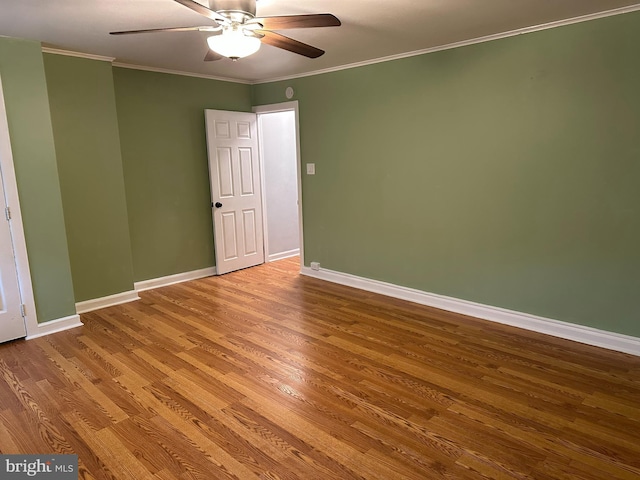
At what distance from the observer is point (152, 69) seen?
4.54 metres

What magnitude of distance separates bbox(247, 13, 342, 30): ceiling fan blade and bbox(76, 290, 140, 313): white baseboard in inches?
126

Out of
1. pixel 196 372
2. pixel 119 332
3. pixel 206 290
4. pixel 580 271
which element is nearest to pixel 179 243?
pixel 206 290

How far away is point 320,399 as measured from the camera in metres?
2.59

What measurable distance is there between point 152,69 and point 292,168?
2.36 meters

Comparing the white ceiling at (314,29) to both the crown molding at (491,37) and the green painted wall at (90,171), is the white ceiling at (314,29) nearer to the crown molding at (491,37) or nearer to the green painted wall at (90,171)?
the crown molding at (491,37)

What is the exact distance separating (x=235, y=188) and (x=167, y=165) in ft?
2.97

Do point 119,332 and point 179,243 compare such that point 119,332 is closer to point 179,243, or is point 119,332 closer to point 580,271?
point 179,243

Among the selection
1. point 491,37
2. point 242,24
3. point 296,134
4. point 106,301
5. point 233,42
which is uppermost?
point 491,37

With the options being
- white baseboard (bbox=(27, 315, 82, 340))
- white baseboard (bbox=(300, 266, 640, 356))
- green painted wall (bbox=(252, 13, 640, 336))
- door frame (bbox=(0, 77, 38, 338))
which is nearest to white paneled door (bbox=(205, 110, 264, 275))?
green painted wall (bbox=(252, 13, 640, 336))

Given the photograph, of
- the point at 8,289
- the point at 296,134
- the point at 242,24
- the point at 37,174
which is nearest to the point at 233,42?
the point at 242,24

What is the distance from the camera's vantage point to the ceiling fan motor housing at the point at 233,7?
6.91 ft

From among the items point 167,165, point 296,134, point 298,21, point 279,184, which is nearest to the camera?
point 298,21

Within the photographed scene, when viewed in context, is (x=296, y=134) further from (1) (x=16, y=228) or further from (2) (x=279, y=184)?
(1) (x=16, y=228)

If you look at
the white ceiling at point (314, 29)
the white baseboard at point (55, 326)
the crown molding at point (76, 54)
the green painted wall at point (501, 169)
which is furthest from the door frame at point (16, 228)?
the green painted wall at point (501, 169)
